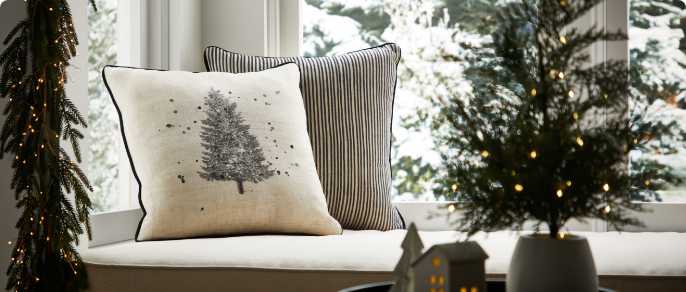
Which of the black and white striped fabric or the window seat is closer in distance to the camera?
the window seat

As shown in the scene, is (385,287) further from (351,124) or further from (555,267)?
(351,124)

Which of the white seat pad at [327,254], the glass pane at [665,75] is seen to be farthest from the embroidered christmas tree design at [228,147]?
the glass pane at [665,75]

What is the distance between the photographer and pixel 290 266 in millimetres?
927

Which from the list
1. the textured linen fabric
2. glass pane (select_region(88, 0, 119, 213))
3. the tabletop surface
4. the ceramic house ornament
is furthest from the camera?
glass pane (select_region(88, 0, 119, 213))

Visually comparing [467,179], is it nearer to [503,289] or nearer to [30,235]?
[503,289]

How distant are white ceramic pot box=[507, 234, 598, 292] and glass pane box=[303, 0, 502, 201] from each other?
1145 millimetres

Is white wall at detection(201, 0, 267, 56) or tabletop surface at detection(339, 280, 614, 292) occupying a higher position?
white wall at detection(201, 0, 267, 56)

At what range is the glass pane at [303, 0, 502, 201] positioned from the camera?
5.70 ft

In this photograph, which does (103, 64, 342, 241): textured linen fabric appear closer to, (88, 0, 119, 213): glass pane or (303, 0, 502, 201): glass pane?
(88, 0, 119, 213): glass pane

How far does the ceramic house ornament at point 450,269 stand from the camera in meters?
0.49

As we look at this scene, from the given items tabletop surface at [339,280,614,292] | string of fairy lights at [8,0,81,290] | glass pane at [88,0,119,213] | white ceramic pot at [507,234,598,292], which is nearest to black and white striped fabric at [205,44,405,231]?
glass pane at [88,0,119,213]

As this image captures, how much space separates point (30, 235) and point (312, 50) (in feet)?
3.82

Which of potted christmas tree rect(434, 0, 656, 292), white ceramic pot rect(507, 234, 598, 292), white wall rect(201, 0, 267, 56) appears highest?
white wall rect(201, 0, 267, 56)

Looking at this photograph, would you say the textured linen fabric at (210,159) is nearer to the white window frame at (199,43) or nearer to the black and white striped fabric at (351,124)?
the black and white striped fabric at (351,124)
